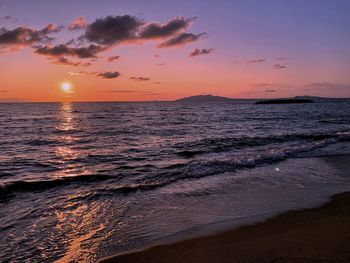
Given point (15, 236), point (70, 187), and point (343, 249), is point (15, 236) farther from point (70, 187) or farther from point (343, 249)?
point (343, 249)

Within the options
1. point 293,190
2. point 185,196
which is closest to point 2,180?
point 185,196

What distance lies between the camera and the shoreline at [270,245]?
513cm

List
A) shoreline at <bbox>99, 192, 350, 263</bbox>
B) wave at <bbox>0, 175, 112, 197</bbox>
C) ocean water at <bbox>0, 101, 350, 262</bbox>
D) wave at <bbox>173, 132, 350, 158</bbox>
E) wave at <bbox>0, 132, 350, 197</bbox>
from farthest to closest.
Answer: wave at <bbox>173, 132, 350, 158</bbox> → wave at <bbox>0, 132, 350, 197</bbox> → wave at <bbox>0, 175, 112, 197</bbox> → ocean water at <bbox>0, 101, 350, 262</bbox> → shoreline at <bbox>99, 192, 350, 263</bbox>

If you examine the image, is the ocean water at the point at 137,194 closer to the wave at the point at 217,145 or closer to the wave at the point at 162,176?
the wave at the point at 162,176

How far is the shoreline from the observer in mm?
5133

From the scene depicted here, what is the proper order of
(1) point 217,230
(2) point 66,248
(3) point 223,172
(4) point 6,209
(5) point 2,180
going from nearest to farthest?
(2) point 66,248
(1) point 217,230
(4) point 6,209
(5) point 2,180
(3) point 223,172

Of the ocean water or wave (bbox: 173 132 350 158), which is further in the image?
wave (bbox: 173 132 350 158)

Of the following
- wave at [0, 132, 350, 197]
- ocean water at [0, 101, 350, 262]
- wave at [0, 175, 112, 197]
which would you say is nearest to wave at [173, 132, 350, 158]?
ocean water at [0, 101, 350, 262]

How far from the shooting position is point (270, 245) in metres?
5.62

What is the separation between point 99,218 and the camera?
783 cm

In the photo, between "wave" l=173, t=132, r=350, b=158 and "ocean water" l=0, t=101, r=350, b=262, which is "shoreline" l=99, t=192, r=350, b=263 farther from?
"wave" l=173, t=132, r=350, b=158

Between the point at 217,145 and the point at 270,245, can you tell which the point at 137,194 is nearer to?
the point at 270,245

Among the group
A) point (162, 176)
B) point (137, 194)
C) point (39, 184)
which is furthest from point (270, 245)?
point (39, 184)

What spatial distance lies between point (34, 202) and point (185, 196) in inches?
183
